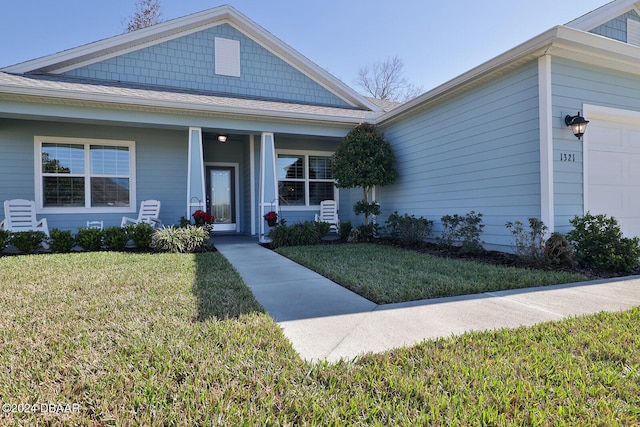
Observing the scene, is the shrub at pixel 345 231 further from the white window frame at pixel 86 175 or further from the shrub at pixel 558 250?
the white window frame at pixel 86 175

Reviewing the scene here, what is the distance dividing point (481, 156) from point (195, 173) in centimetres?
579

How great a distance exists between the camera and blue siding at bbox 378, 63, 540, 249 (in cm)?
532

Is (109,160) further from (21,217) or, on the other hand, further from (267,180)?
(267,180)

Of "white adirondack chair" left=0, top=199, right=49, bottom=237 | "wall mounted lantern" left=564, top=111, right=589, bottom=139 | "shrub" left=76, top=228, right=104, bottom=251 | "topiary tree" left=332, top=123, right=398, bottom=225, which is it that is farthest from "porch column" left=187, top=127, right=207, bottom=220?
"wall mounted lantern" left=564, top=111, right=589, bottom=139

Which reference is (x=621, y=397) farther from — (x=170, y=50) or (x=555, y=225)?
(x=170, y=50)

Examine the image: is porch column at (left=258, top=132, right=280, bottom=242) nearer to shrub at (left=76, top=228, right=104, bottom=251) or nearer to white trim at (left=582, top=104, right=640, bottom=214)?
shrub at (left=76, top=228, right=104, bottom=251)

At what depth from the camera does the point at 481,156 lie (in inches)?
243

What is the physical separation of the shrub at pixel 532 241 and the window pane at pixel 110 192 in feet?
27.0

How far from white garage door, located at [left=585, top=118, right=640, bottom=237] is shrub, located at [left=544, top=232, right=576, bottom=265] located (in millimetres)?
1009

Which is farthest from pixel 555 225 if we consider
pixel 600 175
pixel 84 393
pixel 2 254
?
pixel 2 254

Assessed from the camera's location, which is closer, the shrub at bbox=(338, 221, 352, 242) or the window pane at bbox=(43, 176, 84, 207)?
the window pane at bbox=(43, 176, 84, 207)

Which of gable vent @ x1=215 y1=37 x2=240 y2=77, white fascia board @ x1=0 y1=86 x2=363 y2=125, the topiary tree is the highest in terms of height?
gable vent @ x1=215 y1=37 x2=240 y2=77

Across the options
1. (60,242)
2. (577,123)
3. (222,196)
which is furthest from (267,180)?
(577,123)

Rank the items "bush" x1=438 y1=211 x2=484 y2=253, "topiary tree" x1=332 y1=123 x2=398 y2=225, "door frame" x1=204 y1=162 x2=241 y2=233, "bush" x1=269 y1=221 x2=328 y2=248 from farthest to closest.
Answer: "door frame" x1=204 y1=162 x2=241 y2=233 < "topiary tree" x1=332 y1=123 x2=398 y2=225 < "bush" x1=269 y1=221 x2=328 y2=248 < "bush" x1=438 y1=211 x2=484 y2=253
